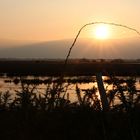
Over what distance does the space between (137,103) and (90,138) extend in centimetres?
50

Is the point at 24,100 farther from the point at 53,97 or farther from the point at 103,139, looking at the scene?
the point at 103,139

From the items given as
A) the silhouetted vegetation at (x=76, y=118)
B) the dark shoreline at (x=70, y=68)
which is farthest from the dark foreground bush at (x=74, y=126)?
the dark shoreline at (x=70, y=68)

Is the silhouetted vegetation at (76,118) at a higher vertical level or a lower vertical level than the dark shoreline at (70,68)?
lower

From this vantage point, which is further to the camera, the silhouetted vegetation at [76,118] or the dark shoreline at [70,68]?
the dark shoreline at [70,68]

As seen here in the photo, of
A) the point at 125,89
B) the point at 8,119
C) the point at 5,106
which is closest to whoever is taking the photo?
the point at 125,89

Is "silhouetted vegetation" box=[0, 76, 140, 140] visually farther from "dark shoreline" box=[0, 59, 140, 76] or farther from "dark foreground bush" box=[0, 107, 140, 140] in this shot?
"dark shoreline" box=[0, 59, 140, 76]

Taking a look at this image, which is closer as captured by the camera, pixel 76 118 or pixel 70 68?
pixel 76 118

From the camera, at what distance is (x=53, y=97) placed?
398cm

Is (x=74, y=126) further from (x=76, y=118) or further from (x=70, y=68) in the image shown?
(x=70, y=68)

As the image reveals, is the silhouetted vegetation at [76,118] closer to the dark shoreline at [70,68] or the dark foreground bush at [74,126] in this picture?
the dark foreground bush at [74,126]

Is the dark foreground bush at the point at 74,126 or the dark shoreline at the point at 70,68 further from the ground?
the dark shoreline at the point at 70,68

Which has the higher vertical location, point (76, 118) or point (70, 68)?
point (70, 68)

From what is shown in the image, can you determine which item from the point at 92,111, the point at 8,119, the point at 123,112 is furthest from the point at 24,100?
the point at 123,112

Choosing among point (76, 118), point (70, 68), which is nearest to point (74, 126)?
point (76, 118)
